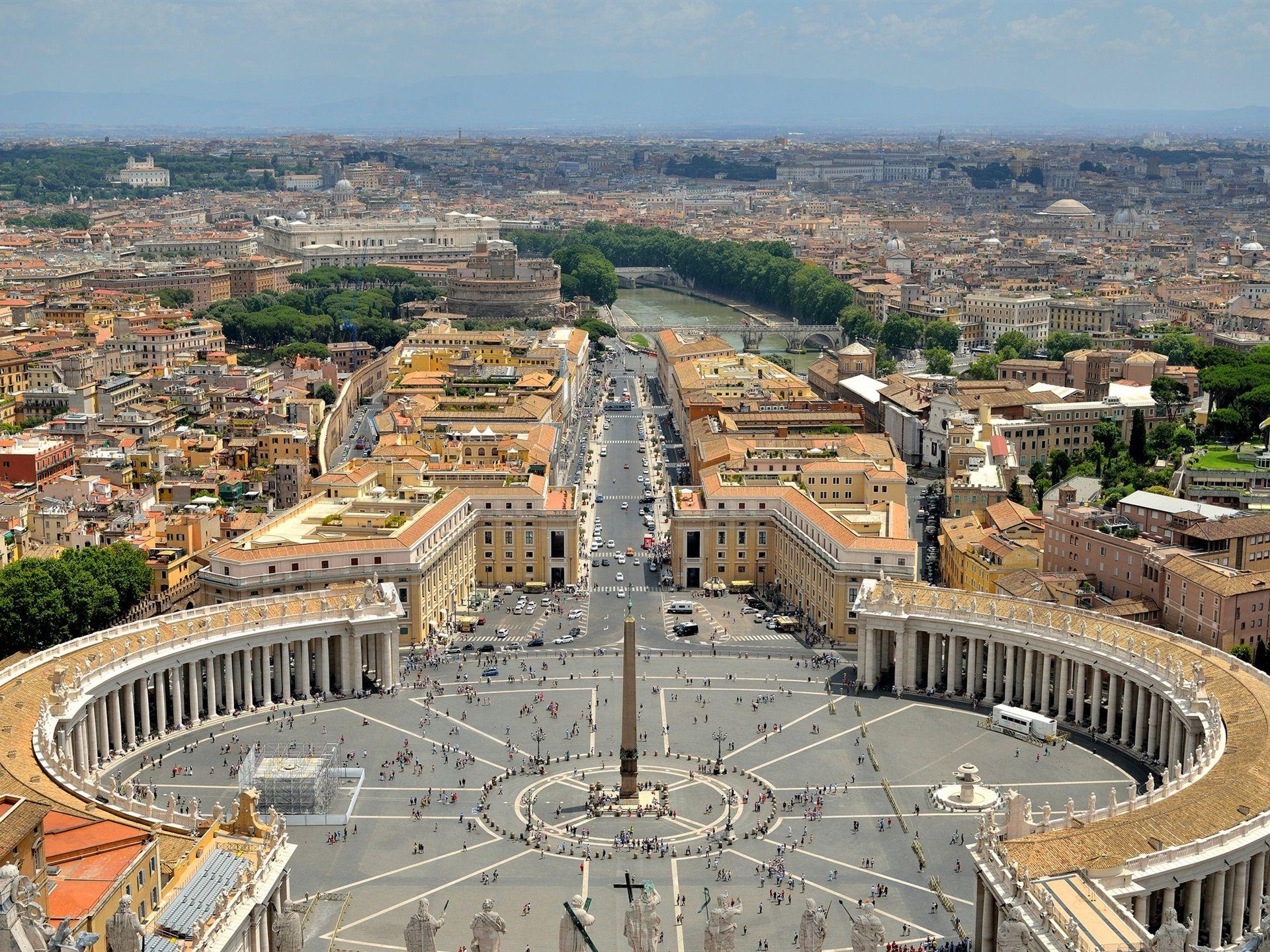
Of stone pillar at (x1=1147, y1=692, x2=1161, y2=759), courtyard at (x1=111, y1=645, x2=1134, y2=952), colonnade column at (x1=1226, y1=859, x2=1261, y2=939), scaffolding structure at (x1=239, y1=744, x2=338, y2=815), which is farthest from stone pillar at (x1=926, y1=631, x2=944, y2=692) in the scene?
scaffolding structure at (x1=239, y1=744, x2=338, y2=815)

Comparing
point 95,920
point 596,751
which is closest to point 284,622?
point 596,751

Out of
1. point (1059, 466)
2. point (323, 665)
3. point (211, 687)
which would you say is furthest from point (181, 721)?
point (1059, 466)

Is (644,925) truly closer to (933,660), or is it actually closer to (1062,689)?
(1062,689)

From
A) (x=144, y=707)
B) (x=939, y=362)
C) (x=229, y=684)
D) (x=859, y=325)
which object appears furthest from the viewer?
(x=859, y=325)

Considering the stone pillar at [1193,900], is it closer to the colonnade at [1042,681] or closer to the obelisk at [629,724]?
the colonnade at [1042,681]

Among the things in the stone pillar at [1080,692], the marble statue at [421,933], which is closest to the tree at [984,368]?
the stone pillar at [1080,692]

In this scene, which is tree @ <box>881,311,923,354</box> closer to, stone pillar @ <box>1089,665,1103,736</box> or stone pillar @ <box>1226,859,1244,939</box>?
stone pillar @ <box>1089,665,1103,736</box>

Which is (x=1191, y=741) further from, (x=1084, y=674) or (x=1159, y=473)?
(x=1159, y=473)
